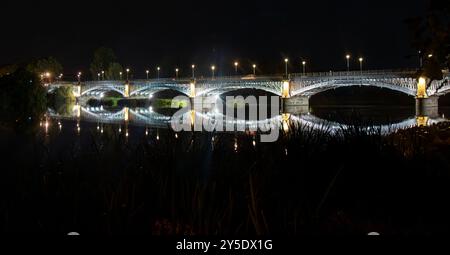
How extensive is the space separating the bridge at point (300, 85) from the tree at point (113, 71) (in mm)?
12428

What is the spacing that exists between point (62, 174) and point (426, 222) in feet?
14.8

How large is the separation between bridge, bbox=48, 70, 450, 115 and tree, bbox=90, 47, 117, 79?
19.7 m

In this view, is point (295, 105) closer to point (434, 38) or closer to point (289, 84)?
point (289, 84)

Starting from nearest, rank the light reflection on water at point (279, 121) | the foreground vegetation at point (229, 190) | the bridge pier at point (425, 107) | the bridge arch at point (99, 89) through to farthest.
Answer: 1. the foreground vegetation at point (229, 190)
2. the light reflection on water at point (279, 121)
3. the bridge pier at point (425, 107)
4. the bridge arch at point (99, 89)

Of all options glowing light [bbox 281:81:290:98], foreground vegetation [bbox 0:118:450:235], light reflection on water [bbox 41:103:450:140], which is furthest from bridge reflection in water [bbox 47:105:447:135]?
glowing light [bbox 281:81:290:98]

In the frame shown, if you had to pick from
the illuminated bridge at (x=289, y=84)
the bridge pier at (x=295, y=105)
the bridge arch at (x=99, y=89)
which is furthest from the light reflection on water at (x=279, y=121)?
the bridge arch at (x=99, y=89)

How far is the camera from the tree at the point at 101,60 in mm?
130375

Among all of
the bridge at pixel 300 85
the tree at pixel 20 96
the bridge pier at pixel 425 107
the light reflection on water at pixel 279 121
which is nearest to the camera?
the light reflection on water at pixel 279 121

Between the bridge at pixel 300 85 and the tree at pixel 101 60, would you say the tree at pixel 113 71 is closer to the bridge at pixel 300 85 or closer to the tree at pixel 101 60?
the tree at pixel 101 60

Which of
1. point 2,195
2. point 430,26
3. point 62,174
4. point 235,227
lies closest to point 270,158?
point 235,227

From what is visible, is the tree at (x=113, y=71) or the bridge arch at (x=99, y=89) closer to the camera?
the bridge arch at (x=99, y=89)

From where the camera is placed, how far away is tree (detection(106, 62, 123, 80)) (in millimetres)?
123312

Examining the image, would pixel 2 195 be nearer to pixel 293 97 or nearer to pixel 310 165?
pixel 310 165

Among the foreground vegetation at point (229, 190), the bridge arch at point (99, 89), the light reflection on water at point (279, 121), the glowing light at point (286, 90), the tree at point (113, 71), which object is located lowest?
the foreground vegetation at point (229, 190)
